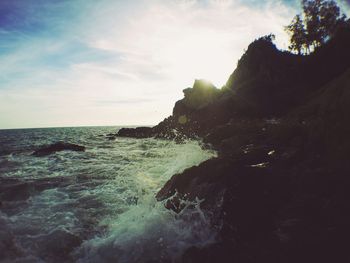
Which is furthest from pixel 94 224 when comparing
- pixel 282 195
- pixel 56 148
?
pixel 56 148

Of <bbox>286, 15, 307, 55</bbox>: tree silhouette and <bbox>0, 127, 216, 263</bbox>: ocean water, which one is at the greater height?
<bbox>286, 15, 307, 55</bbox>: tree silhouette

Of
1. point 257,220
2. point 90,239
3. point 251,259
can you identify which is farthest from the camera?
point 90,239

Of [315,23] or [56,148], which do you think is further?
[315,23]

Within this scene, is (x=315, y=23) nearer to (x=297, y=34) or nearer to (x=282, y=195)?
(x=297, y=34)

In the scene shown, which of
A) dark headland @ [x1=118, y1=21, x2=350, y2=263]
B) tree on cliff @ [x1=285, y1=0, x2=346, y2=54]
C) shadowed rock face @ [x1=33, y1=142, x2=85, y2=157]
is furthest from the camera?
tree on cliff @ [x1=285, y1=0, x2=346, y2=54]

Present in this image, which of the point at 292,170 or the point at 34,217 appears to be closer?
the point at 292,170

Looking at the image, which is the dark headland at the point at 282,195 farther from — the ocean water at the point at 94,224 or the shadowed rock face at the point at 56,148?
the shadowed rock face at the point at 56,148

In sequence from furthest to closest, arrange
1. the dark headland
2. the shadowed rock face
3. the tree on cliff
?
the tree on cliff
the shadowed rock face
the dark headland

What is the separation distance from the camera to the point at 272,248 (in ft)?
16.1

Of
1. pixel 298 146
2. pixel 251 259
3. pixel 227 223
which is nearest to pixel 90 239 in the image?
pixel 227 223

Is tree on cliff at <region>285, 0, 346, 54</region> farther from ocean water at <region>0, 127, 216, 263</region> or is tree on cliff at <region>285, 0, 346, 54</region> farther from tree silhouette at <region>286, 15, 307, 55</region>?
ocean water at <region>0, 127, 216, 263</region>

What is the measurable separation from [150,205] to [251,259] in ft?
13.5

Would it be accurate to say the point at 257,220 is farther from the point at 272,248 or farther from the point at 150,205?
the point at 150,205

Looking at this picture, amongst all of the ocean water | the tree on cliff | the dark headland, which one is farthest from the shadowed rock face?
the tree on cliff
